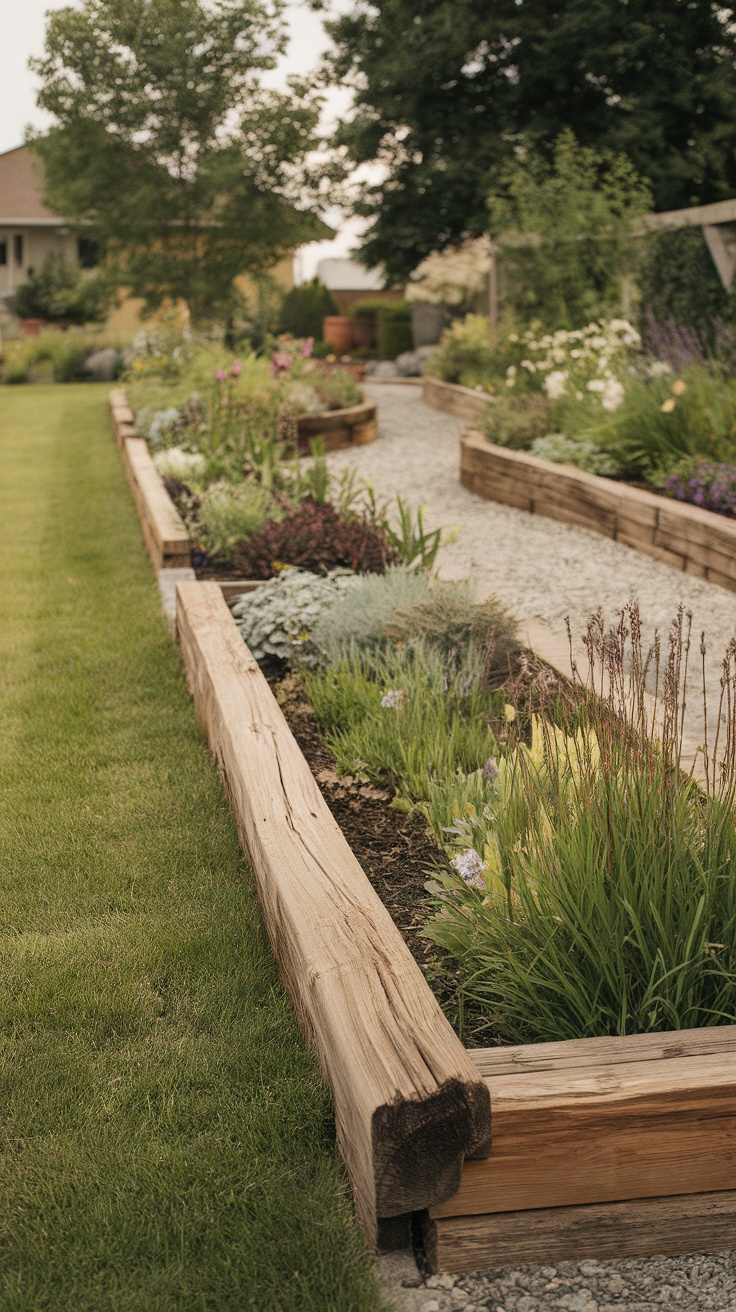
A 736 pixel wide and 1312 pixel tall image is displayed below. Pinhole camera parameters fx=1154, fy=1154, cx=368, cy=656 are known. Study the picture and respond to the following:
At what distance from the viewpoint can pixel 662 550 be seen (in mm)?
6582

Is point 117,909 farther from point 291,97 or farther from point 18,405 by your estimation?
point 291,97

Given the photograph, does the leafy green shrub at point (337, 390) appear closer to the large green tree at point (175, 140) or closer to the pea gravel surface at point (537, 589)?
the pea gravel surface at point (537, 589)

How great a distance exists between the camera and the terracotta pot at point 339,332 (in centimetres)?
2472

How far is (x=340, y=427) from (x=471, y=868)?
31.2 ft

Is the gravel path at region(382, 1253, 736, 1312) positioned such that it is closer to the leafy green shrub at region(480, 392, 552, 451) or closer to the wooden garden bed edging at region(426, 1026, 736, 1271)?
the wooden garden bed edging at region(426, 1026, 736, 1271)

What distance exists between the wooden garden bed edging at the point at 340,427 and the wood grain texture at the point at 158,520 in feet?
7.74

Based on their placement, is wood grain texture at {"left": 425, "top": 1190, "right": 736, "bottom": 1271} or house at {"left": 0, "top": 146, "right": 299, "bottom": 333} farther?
house at {"left": 0, "top": 146, "right": 299, "bottom": 333}

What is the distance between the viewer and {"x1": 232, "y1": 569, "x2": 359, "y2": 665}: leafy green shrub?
175 inches

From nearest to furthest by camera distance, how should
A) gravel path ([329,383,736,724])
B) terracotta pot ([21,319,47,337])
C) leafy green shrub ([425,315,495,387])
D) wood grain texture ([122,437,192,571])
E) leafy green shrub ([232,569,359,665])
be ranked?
leafy green shrub ([232,569,359,665])
gravel path ([329,383,736,724])
wood grain texture ([122,437,192,571])
leafy green shrub ([425,315,495,387])
terracotta pot ([21,319,47,337])

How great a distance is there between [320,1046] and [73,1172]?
0.48m

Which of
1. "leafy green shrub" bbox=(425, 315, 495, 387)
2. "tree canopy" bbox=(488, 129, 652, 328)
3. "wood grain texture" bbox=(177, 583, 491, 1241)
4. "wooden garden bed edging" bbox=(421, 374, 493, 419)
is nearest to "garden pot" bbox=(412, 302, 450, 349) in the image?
"leafy green shrub" bbox=(425, 315, 495, 387)

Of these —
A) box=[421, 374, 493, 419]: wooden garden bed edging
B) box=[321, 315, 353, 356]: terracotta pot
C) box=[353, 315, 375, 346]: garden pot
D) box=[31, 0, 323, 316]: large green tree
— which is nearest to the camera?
box=[421, 374, 493, 419]: wooden garden bed edging

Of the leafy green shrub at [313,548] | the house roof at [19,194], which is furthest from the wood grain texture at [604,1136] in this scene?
the house roof at [19,194]

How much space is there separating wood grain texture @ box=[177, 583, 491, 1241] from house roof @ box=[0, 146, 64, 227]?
35186 mm
